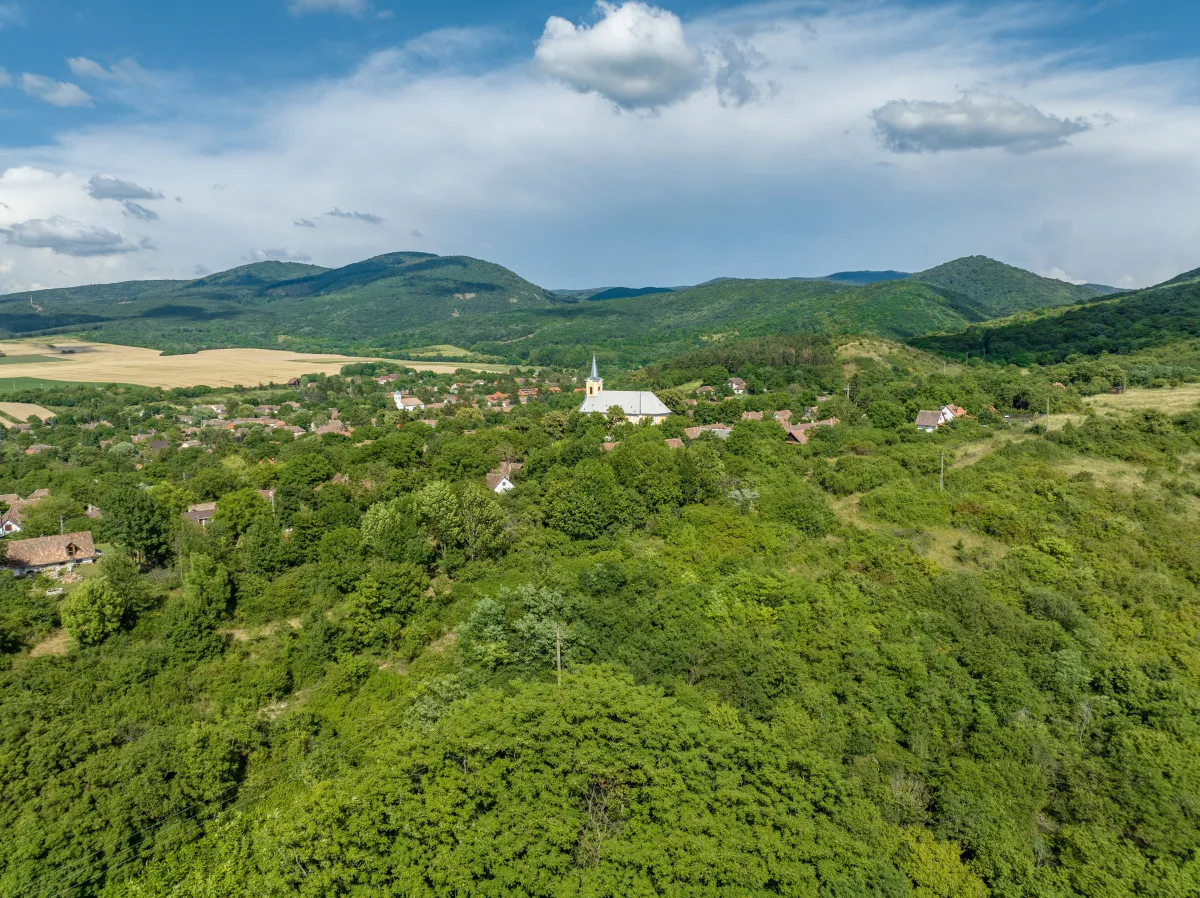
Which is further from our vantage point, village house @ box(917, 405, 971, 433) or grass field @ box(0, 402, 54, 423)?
grass field @ box(0, 402, 54, 423)

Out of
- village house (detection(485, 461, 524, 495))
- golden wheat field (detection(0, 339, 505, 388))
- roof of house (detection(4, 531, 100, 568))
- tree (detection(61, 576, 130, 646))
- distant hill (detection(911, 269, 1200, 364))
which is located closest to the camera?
tree (detection(61, 576, 130, 646))

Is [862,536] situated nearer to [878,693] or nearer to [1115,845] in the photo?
[878,693]

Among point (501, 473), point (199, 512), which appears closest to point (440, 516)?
point (501, 473)

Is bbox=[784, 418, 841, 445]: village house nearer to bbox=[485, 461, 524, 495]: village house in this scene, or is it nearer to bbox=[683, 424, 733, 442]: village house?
bbox=[683, 424, 733, 442]: village house

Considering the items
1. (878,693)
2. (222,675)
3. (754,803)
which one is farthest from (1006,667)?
(222,675)

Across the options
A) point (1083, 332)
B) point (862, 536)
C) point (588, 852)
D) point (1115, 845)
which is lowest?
point (1115, 845)

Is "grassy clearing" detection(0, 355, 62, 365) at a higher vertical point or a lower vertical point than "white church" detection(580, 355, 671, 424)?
higher

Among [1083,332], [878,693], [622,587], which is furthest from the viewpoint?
[1083,332]

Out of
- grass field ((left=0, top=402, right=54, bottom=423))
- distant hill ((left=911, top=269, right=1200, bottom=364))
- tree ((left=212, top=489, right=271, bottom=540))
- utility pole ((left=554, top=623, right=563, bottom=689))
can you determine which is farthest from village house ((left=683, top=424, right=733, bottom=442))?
grass field ((left=0, top=402, right=54, bottom=423))
